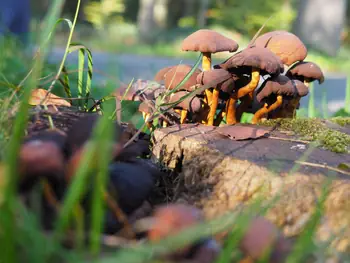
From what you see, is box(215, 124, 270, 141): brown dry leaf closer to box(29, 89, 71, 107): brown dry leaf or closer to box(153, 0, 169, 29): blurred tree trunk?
box(29, 89, 71, 107): brown dry leaf

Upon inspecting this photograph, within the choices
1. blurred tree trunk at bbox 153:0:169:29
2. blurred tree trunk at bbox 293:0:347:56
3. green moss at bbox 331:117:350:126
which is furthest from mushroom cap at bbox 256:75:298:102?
blurred tree trunk at bbox 153:0:169:29

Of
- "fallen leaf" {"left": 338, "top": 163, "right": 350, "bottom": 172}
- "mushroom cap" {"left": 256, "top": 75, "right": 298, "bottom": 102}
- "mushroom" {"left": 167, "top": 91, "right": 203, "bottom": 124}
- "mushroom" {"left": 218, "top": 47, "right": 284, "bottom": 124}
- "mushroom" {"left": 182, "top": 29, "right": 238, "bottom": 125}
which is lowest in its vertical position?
"fallen leaf" {"left": 338, "top": 163, "right": 350, "bottom": 172}

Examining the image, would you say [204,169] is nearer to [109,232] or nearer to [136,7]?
[109,232]

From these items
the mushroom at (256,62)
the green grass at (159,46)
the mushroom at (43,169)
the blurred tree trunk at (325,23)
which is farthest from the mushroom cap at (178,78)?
the blurred tree trunk at (325,23)

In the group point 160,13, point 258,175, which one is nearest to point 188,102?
point 258,175

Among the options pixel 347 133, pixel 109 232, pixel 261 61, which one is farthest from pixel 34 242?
pixel 347 133

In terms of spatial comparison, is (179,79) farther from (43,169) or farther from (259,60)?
(43,169)

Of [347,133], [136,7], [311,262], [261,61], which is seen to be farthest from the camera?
[136,7]
